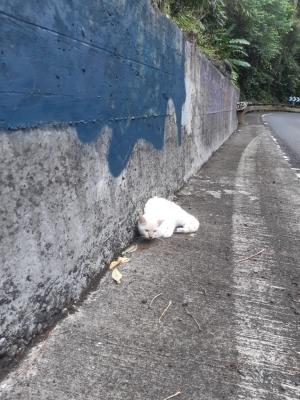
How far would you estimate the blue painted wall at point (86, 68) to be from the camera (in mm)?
2166

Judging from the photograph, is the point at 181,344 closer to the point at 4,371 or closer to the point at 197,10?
the point at 4,371

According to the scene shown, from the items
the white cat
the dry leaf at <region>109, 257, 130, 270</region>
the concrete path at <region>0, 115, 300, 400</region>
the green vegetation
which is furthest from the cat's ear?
the green vegetation

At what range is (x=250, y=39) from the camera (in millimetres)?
33656

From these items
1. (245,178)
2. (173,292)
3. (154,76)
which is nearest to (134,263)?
(173,292)

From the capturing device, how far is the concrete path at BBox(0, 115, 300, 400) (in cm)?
224

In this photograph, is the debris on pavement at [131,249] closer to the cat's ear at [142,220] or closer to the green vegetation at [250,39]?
the cat's ear at [142,220]

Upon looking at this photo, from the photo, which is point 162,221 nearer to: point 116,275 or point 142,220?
point 142,220

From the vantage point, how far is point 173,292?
323 centimetres

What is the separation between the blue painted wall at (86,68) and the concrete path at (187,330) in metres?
1.10

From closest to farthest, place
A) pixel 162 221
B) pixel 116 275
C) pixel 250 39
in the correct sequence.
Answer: pixel 116 275
pixel 162 221
pixel 250 39

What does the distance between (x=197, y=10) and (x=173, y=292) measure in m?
9.89

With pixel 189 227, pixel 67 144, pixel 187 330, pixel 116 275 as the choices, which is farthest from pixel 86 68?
pixel 189 227

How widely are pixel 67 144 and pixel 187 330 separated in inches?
56.3

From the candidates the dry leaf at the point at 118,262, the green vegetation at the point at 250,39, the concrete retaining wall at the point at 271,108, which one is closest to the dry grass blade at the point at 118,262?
the dry leaf at the point at 118,262
